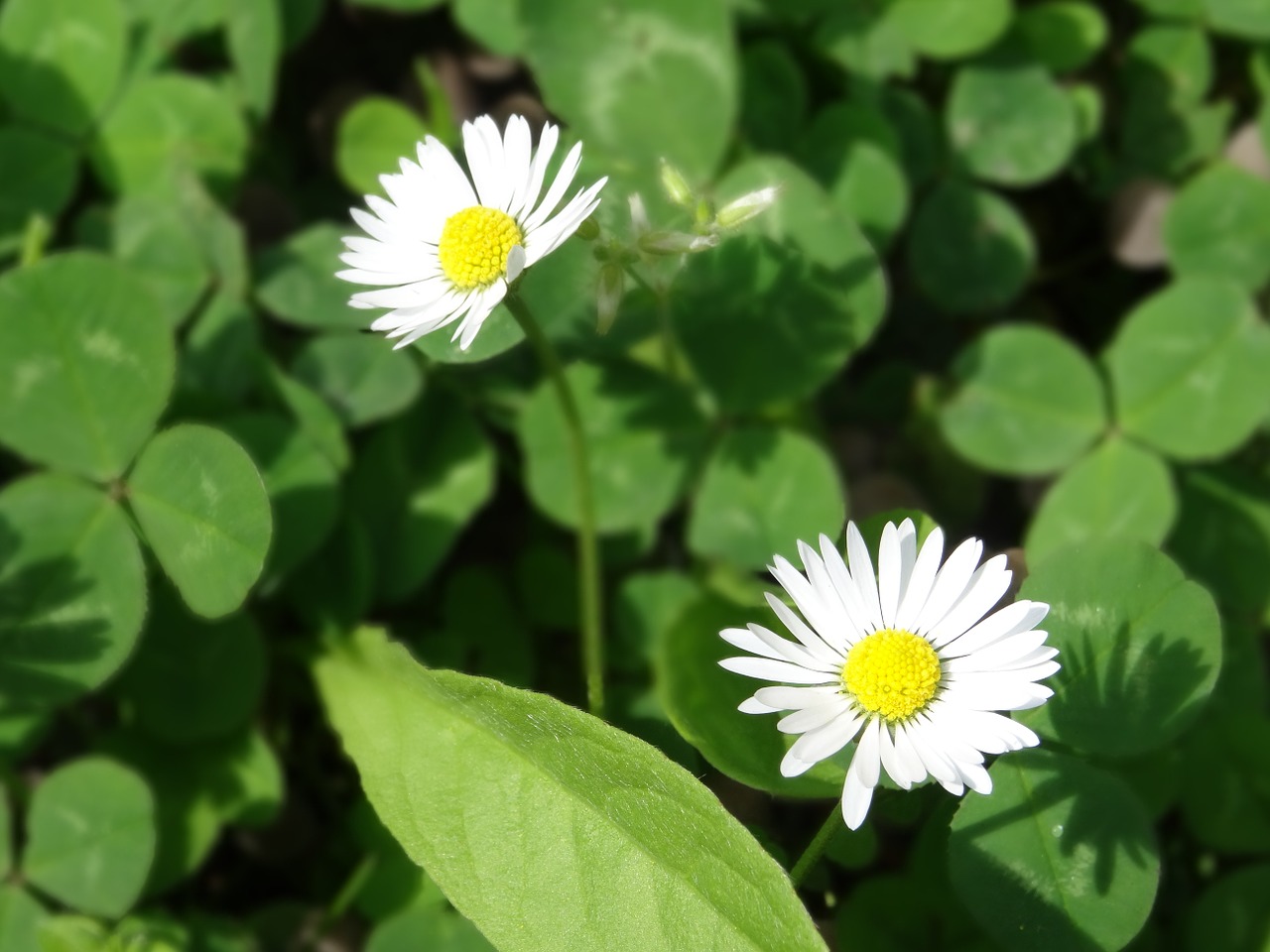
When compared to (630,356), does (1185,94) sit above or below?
below

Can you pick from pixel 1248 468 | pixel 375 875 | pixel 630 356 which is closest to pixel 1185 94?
pixel 1248 468

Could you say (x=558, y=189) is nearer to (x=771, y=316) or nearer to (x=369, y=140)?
(x=771, y=316)

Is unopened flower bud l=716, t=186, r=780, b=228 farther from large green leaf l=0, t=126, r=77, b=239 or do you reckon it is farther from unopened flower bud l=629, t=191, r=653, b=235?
large green leaf l=0, t=126, r=77, b=239

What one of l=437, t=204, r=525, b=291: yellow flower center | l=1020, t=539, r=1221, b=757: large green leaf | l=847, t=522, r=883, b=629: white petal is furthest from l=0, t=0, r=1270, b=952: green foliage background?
l=847, t=522, r=883, b=629: white petal

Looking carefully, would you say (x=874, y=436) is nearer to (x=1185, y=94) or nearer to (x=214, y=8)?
(x=1185, y=94)

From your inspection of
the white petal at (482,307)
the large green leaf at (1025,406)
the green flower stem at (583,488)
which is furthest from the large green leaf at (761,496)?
the white petal at (482,307)

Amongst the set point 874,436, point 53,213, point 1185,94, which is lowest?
point 874,436

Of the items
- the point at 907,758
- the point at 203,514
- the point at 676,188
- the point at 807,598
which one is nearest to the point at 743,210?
the point at 676,188

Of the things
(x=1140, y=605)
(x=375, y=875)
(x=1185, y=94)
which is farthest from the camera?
(x=1185, y=94)
